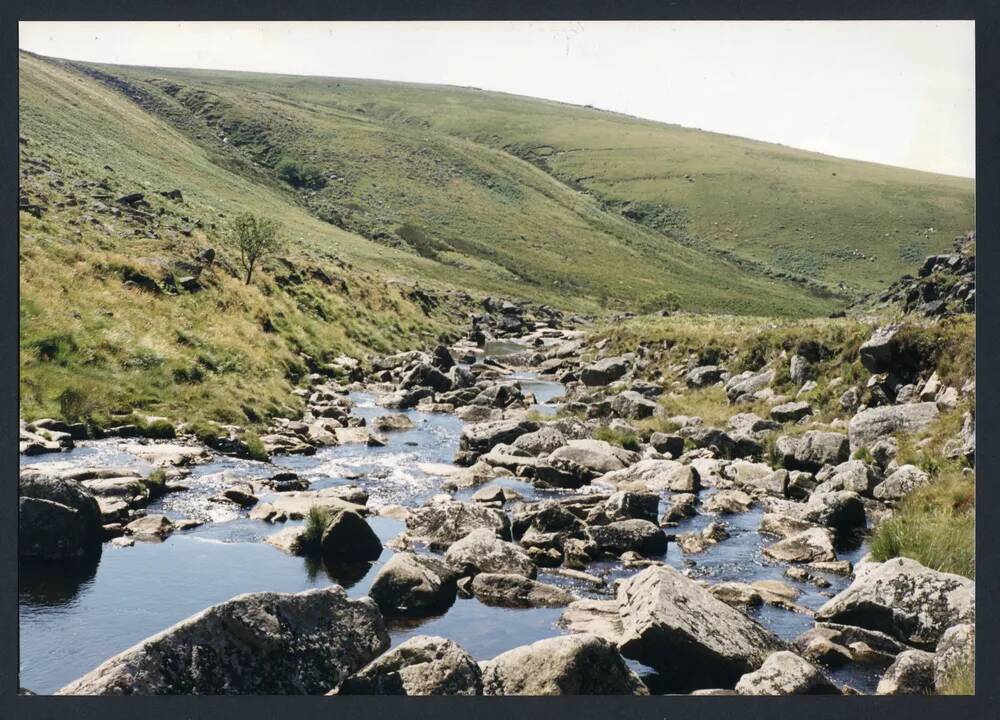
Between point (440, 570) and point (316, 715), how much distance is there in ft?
15.1

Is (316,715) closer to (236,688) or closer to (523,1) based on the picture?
(236,688)

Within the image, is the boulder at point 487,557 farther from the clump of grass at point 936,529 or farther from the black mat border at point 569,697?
the clump of grass at point 936,529

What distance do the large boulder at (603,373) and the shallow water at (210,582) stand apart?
72.8ft

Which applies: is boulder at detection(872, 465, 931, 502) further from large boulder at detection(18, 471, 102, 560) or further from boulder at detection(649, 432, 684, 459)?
large boulder at detection(18, 471, 102, 560)

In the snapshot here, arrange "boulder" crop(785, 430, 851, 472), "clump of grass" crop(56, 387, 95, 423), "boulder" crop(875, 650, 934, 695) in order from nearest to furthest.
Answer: "boulder" crop(875, 650, 934, 695)
"clump of grass" crop(56, 387, 95, 423)
"boulder" crop(785, 430, 851, 472)

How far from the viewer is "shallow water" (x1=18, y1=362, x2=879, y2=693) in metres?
11.7

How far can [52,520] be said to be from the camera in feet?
45.5

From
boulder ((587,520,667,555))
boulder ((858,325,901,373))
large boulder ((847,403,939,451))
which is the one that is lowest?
boulder ((587,520,667,555))

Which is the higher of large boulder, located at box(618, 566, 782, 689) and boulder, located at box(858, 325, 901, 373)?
boulder, located at box(858, 325, 901, 373)

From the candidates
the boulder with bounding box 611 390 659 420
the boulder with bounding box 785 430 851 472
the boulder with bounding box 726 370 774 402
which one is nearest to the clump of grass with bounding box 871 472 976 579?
the boulder with bounding box 785 430 851 472

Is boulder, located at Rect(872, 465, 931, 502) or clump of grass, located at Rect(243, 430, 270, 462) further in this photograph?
clump of grass, located at Rect(243, 430, 270, 462)

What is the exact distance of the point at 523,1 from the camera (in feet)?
32.1

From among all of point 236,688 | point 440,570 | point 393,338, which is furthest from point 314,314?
point 236,688

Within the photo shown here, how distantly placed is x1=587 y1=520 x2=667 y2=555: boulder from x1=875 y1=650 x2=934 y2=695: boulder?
6013 millimetres
